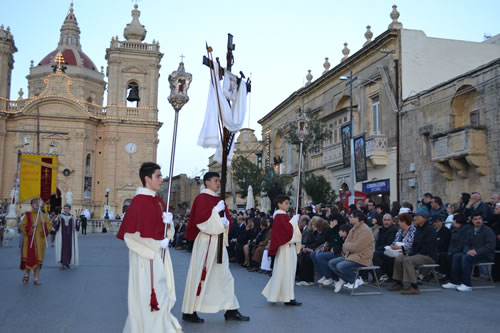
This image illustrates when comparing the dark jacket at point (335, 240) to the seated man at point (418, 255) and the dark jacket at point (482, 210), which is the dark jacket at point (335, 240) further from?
the dark jacket at point (482, 210)

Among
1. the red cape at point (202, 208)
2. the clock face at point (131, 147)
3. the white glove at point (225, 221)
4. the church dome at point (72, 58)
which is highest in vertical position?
the church dome at point (72, 58)

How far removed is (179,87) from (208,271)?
276cm

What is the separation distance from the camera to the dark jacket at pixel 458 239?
34.6ft

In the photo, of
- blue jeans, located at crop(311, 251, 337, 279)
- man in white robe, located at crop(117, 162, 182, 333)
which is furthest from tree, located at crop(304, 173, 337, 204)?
man in white robe, located at crop(117, 162, 182, 333)

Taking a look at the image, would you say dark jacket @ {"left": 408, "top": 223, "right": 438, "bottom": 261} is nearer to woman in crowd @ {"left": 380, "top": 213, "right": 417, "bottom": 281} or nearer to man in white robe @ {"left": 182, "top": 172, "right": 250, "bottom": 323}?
woman in crowd @ {"left": 380, "top": 213, "right": 417, "bottom": 281}

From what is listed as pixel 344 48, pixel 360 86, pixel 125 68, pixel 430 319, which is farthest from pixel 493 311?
pixel 125 68

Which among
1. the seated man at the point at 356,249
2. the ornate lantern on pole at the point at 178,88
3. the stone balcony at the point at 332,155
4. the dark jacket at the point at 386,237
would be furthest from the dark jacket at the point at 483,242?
the stone balcony at the point at 332,155

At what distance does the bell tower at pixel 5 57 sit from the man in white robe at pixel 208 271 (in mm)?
53472

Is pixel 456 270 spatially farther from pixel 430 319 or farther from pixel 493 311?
pixel 430 319

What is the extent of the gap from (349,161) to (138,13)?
134 ft

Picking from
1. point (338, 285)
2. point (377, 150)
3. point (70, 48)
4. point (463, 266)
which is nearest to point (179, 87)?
point (338, 285)

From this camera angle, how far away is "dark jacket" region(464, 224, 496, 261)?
10.0m

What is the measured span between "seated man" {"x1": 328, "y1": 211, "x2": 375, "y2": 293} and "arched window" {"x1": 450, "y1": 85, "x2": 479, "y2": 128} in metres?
11.5

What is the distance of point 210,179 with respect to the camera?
7316 millimetres
